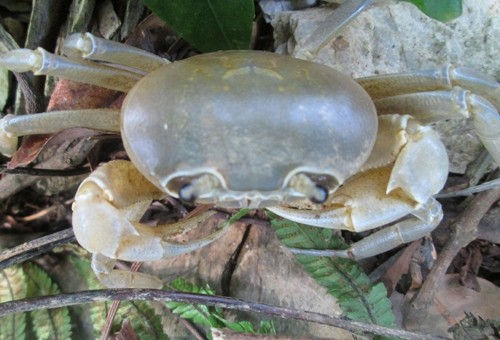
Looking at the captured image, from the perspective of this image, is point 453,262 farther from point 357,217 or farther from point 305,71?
point 305,71

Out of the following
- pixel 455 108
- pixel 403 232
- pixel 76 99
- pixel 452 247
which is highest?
pixel 455 108

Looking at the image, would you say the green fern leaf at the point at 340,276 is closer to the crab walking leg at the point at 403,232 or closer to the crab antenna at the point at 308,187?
the crab walking leg at the point at 403,232

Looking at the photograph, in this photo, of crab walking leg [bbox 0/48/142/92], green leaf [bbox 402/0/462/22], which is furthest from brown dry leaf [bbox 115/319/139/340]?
green leaf [bbox 402/0/462/22]

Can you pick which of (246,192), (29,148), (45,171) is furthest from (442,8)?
(45,171)

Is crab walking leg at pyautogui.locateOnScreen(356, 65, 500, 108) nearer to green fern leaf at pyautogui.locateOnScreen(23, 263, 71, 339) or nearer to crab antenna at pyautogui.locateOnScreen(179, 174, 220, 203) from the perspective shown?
crab antenna at pyautogui.locateOnScreen(179, 174, 220, 203)

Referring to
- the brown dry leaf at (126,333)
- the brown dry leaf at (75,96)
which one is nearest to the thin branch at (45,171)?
the brown dry leaf at (75,96)

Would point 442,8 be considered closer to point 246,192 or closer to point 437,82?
point 437,82
